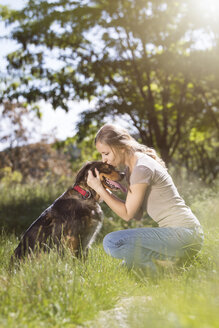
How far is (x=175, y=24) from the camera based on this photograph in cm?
976

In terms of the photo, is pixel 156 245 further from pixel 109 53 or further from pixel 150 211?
pixel 109 53

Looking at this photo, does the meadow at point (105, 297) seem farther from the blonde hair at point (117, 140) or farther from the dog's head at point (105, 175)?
the blonde hair at point (117, 140)

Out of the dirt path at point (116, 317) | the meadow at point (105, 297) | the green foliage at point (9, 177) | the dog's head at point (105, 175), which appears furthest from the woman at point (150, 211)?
the green foliage at point (9, 177)

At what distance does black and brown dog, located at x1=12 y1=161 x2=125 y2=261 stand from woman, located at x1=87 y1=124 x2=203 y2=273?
1.23ft

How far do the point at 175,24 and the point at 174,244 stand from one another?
790 centimetres

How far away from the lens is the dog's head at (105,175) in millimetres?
4039

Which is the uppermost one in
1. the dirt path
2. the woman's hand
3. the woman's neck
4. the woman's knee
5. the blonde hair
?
the blonde hair

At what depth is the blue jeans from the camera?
340 cm

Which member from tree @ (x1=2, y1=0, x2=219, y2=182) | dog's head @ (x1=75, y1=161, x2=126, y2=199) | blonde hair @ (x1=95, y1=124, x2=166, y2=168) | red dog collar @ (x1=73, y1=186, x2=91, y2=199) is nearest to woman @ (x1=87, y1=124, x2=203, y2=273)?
blonde hair @ (x1=95, y1=124, x2=166, y2=168)

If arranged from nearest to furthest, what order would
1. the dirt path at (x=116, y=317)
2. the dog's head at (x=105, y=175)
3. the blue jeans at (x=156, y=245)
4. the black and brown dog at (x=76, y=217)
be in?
the dirt path at (x=116, y=317) → the blue jeans at (x=156, y=245) → the black and brown dog at (x=76, y=217) → the dog's head at (x=105, y=175)

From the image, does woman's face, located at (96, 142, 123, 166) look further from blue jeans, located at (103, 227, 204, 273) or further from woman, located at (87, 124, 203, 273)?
blue jeans, located at (103, 227, 204, 273)

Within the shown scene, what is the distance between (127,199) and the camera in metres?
3.55

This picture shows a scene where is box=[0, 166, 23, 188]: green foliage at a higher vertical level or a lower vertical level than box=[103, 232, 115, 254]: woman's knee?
higher

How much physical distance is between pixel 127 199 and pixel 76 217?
0.79 metres
